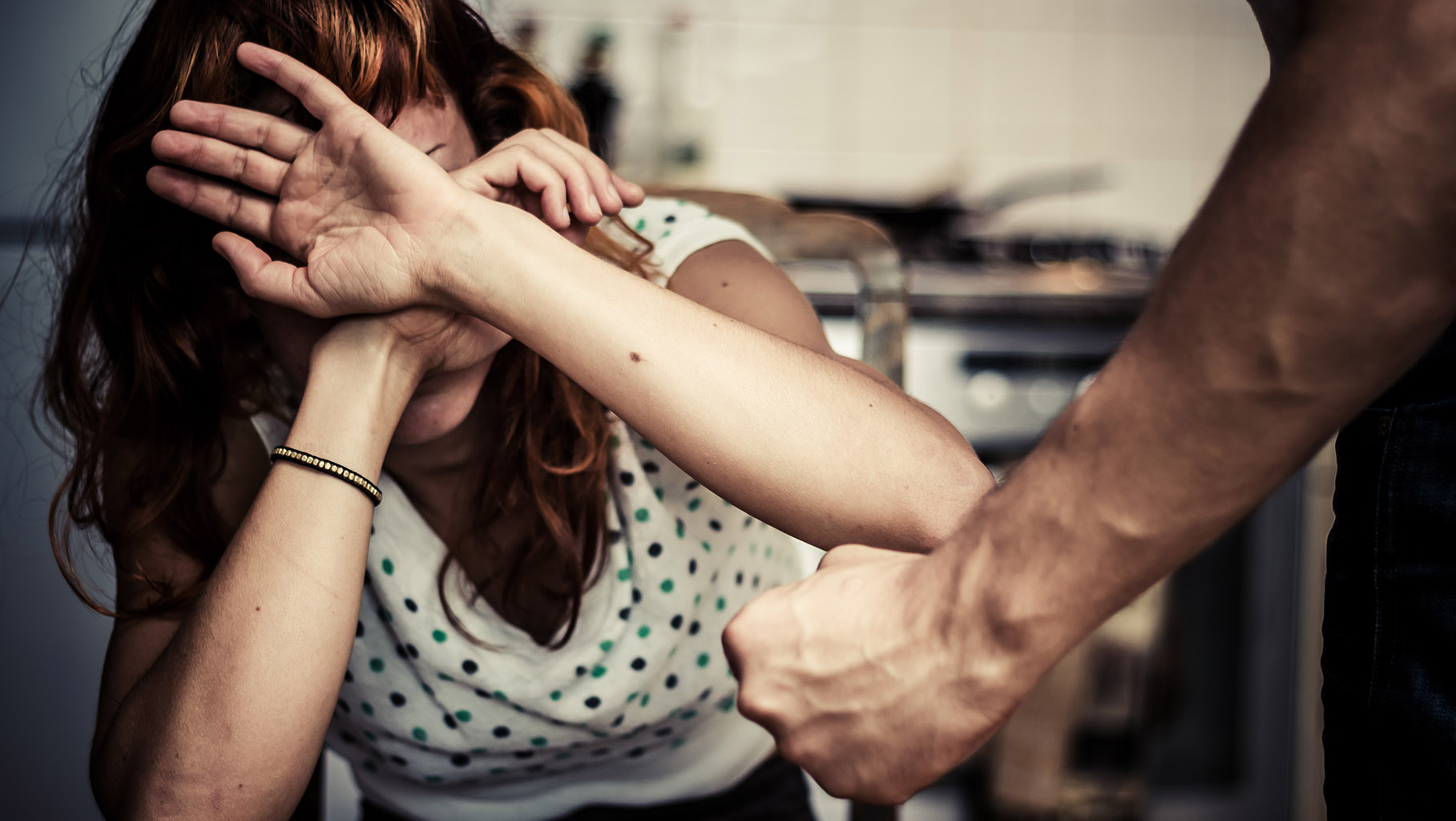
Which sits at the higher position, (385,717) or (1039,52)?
(1039,52)

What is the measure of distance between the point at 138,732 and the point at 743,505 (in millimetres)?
414

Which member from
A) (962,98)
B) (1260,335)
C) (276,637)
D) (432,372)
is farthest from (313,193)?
(962,98)

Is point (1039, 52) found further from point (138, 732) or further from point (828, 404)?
point (138, 732)

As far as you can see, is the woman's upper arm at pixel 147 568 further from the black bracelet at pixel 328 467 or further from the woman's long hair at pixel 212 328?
the black bracelet at pixel 328 467

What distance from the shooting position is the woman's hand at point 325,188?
0.52 meters

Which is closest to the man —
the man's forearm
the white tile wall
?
the man's forearm

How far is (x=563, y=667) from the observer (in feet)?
2.36

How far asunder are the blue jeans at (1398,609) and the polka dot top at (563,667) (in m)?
0.46

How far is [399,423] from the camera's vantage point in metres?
0.65

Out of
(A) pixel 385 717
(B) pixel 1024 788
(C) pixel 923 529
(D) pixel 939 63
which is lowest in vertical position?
(B) pixel 1024 788

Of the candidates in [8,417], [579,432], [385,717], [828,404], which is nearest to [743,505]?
[828,404]

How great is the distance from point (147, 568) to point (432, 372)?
270 mm

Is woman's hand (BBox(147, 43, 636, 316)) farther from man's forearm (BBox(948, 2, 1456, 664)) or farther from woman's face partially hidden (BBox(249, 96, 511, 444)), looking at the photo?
man's forearm (BBox(948, 2, 1456, 664))

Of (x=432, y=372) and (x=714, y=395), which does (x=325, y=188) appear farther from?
(x=714, y=395)
